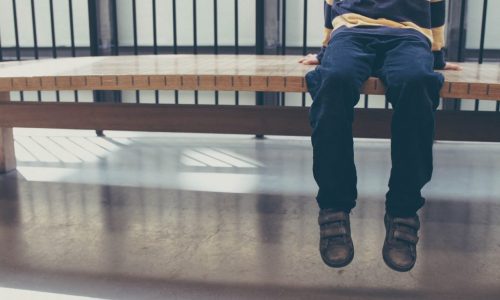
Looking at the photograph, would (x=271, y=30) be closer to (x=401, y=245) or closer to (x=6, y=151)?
(x=6, y=151)

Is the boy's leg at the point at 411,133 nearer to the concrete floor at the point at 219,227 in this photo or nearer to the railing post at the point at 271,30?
the concrete floor at the point at 219,227

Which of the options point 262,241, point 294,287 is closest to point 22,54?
point 262,241

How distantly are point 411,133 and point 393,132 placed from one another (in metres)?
0.06

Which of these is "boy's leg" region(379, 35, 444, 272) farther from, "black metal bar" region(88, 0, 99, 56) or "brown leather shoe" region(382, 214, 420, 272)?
"black metal bar" region(88, 0, 99, 56)

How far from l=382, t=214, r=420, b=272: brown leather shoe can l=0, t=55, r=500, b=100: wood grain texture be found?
447 millimetres

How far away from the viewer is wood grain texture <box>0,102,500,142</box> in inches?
86.0

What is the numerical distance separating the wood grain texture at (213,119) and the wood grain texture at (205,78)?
21cm

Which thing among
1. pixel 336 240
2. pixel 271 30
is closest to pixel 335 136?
pixel 336 240

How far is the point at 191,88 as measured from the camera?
1.95 meters

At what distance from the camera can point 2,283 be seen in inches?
69.1

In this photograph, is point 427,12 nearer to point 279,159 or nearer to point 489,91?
point 489,91

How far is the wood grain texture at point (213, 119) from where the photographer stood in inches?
86.0

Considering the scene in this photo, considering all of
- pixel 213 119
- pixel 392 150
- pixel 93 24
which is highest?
pixel 93 24

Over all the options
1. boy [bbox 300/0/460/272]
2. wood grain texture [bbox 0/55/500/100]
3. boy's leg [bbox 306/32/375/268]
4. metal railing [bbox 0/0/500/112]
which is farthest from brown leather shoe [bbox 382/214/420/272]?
metal railing [bbox 0/0/500/112]
